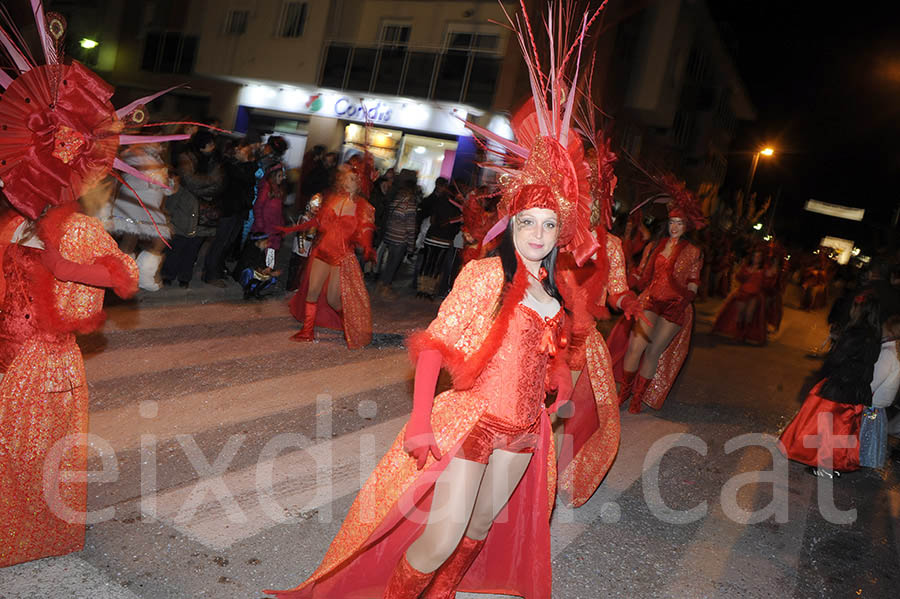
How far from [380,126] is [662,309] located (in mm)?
15910

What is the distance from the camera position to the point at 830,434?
21.9 ft

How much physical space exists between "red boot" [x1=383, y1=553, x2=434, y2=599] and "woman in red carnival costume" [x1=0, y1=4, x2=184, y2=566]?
147 centimetres

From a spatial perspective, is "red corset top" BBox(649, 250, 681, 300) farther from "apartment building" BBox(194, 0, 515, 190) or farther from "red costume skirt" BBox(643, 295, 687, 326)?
"apartment building" BBox(194, 0, 515, 190)

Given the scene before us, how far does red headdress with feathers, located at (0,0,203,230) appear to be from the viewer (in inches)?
108

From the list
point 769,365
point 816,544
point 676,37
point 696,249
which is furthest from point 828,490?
point 676,37

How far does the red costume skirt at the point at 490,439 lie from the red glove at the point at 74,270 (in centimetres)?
162

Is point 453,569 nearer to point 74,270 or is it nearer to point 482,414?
point 482,414

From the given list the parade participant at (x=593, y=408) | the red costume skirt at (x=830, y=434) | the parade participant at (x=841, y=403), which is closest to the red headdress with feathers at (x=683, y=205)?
the parade participant at (x=841, y=403)

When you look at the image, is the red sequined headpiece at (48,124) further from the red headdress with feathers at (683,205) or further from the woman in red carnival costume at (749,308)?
the woman in red carnival costume at (749,308)

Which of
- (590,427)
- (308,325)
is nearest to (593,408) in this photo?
(590,427)

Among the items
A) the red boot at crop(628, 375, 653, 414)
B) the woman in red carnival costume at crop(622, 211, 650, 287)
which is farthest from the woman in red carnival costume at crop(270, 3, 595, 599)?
the woman in red carnival costume at crop(622, 211, 650, 287)

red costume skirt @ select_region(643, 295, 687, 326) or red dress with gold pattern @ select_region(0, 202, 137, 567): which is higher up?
red costume skirt @ select_region(643, 295, 687, 326)

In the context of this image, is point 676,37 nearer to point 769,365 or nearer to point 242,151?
point 769,365

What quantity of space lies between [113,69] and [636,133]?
67.8 ft
